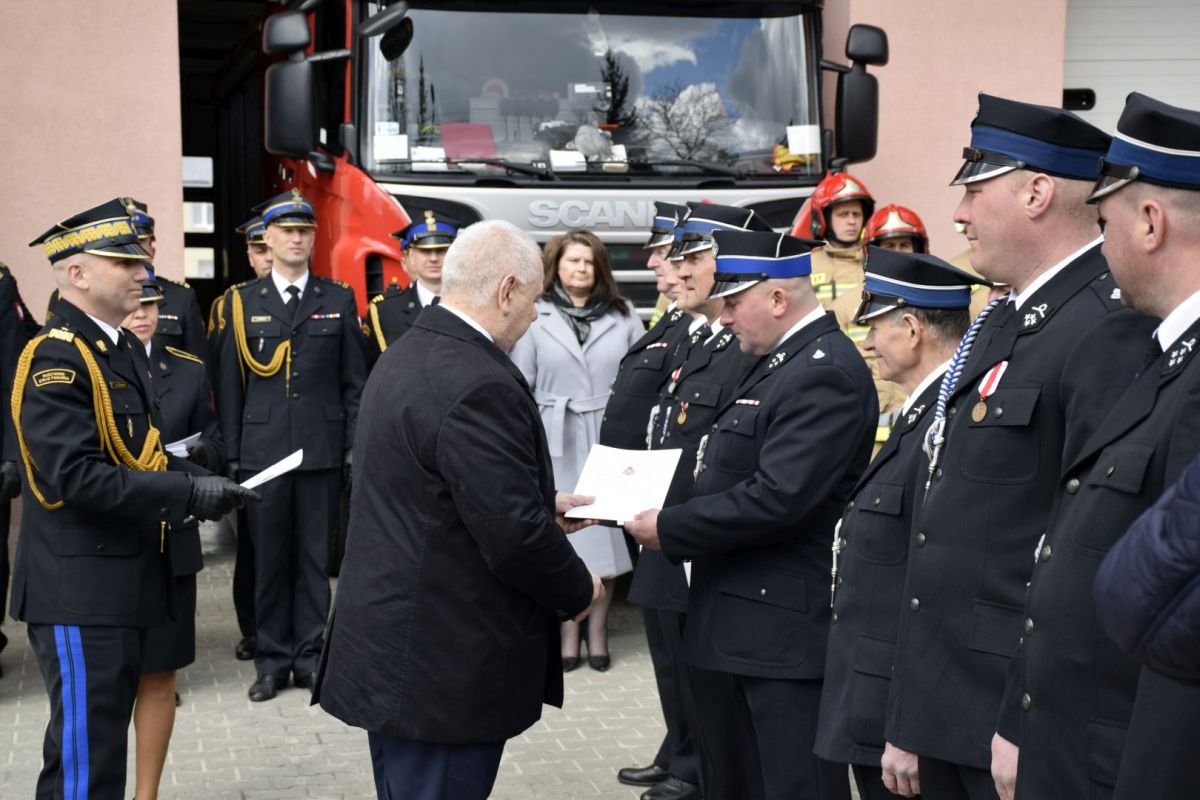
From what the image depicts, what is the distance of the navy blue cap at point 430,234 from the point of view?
293 inches

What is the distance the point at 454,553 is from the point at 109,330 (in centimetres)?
153

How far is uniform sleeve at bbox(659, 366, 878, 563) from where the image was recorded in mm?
3955

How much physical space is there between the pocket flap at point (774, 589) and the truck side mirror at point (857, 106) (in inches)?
207

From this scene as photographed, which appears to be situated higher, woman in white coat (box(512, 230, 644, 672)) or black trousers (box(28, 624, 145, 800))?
woman in white coat (box(512, 230, 644, 672))

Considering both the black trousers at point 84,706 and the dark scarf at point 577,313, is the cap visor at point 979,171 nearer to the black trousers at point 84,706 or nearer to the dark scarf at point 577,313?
the black trousers at point 84,706

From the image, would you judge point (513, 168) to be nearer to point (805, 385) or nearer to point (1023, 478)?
point (805, 385)

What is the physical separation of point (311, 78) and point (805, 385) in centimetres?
483

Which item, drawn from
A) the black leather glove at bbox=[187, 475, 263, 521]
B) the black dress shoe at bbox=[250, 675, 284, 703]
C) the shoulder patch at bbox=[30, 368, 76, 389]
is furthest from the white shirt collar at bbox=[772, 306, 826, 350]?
the black dress shoe at bbox=[250, 675, 284, 703]

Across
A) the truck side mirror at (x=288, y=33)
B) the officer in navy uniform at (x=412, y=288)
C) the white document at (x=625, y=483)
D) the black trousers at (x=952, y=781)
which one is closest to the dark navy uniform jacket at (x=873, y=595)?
the black trousers at (x=952, y=781)

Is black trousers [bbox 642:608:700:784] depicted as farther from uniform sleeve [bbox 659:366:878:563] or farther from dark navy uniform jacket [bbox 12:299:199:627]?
dark navy uniform jacket [bbox 12:299:199:627]

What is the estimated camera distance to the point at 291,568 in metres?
7.18

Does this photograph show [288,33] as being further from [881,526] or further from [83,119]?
[881,526]

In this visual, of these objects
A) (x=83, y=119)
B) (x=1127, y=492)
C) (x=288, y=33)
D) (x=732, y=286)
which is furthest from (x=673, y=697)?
(x=83, y=119)

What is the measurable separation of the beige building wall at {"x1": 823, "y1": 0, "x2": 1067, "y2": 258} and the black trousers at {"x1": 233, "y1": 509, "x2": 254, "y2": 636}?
223 inches
